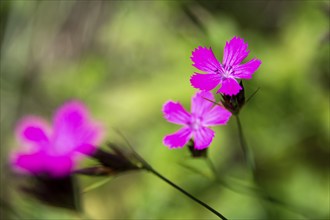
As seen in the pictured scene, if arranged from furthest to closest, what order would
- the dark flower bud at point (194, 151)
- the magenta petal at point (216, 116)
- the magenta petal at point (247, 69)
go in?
the dark flower bud at point (194, 151) → the magenta petal at point (216, 116) → the magenta petal at point (247, 69)

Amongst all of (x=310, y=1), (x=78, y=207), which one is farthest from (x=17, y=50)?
(x=78, y=207)

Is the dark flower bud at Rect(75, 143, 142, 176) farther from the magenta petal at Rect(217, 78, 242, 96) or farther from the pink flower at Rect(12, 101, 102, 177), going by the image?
the magenta petal at Rect(217, 78, 242, 96)

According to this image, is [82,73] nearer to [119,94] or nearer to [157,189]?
[119,94]

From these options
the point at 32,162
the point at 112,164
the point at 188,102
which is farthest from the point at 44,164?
the point at 188,102

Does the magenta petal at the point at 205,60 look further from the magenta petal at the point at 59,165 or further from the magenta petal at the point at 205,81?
the magenta petal at the point at 59,165

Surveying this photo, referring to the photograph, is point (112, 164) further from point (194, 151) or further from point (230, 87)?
point (230, 87)

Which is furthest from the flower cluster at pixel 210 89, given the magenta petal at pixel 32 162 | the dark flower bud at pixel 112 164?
the magenta petal at pixel 32 162

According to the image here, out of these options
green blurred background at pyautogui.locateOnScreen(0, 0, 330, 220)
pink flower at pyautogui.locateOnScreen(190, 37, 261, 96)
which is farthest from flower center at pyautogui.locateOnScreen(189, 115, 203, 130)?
green blurred background at pyautogui.locateOnScreen(0, 0, 330, 220)
